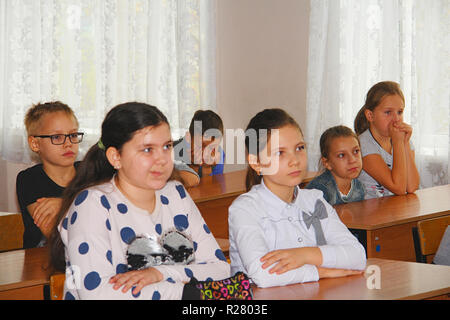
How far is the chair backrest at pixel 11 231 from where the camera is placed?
9.21 ft

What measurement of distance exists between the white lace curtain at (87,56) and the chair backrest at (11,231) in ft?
7.97

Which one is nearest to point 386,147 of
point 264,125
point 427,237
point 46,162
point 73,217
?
point 427,237

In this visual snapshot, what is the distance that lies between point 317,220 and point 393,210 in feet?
3.56

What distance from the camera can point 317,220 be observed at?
216 cm

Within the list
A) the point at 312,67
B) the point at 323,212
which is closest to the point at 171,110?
the point at 312,67

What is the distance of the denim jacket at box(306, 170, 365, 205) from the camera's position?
3320mm

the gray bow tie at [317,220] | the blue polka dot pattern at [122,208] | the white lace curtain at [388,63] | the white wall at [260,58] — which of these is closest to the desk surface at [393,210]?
the gray bow tie at [317,220]

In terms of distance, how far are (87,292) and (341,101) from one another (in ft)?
11.0

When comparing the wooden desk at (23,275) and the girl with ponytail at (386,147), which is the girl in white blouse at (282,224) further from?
the girl with ponytail at (386,147)

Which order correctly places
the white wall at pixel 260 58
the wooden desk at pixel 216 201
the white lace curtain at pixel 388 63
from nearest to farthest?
the wooden desk at pixel 216 201 < the white lace curtain at pixel 388 63 < the white wall at pixel 260 58

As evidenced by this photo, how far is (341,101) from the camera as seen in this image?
4.75 m

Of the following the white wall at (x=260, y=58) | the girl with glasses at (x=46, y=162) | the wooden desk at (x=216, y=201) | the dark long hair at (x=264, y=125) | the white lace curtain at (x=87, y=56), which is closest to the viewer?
the dark long hair at (x=264, y=125)

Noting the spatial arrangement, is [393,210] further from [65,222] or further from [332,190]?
[65,222]

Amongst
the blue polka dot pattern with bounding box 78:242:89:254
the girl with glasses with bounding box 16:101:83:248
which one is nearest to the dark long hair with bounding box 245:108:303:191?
the blue polka dot pattern with bounding box 78:242:89:254
